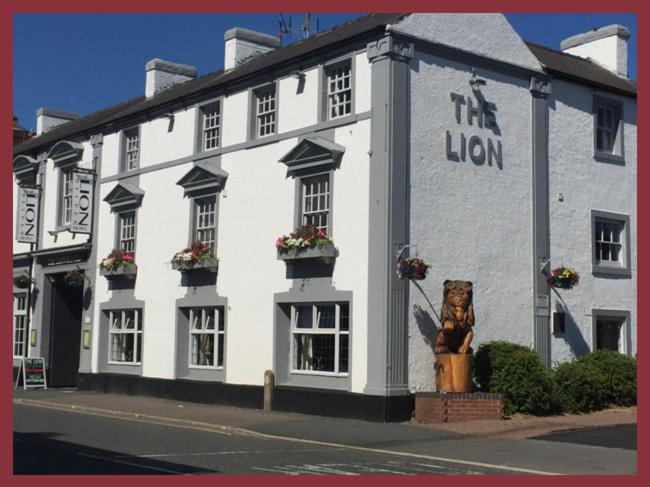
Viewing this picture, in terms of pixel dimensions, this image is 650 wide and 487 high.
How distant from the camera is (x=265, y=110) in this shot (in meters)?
23.6

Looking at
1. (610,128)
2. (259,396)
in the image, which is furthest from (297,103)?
(610,128)

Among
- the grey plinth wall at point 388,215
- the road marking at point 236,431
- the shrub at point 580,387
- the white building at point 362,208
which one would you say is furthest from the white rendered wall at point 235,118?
the shrub at point 580,387

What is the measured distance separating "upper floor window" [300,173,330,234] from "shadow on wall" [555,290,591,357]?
5907 mm

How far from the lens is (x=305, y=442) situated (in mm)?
16484

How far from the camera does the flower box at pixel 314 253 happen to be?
20.6 metres

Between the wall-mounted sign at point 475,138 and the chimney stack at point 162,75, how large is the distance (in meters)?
11.9

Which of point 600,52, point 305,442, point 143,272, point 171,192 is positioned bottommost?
point 305,442

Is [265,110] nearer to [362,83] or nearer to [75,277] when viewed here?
[362,83]

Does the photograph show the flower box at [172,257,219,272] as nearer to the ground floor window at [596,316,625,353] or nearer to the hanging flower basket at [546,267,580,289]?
the hanging flower basket at [546,267,580,289]

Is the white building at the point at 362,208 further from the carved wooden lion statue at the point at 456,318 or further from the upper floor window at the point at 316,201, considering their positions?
the carved wooden lion statue at the point at 456,318

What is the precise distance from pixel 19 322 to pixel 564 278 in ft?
62.1

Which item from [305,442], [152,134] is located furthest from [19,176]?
[305,442]

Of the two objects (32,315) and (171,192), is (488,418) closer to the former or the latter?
(171,192)

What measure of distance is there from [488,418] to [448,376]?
1.12 metres
